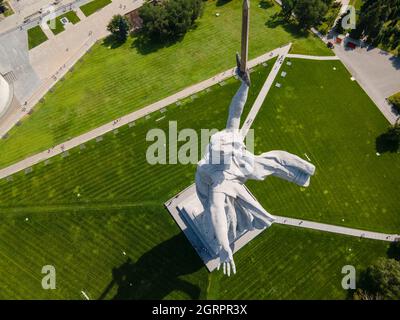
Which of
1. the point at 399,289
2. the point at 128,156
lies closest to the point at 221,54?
the point at 128,156

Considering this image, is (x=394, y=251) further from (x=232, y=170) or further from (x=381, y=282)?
(x=232, y=170)

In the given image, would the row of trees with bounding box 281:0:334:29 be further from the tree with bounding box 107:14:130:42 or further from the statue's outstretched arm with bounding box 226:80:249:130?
the statue's outstretched arm with bounding box 226:80:249:130

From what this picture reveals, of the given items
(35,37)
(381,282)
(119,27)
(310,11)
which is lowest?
(381,282)

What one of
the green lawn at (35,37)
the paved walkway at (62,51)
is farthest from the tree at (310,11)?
the green lawn at (35,37)

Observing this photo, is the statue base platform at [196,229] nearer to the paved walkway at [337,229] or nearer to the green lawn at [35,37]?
the paved walkway at [337,229]

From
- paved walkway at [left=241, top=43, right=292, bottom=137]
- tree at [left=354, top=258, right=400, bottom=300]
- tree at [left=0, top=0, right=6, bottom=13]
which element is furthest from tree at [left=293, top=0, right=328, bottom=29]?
tree at [left=0, top=0, right=6, bottom=13]

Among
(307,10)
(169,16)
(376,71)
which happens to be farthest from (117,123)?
(376,71)
